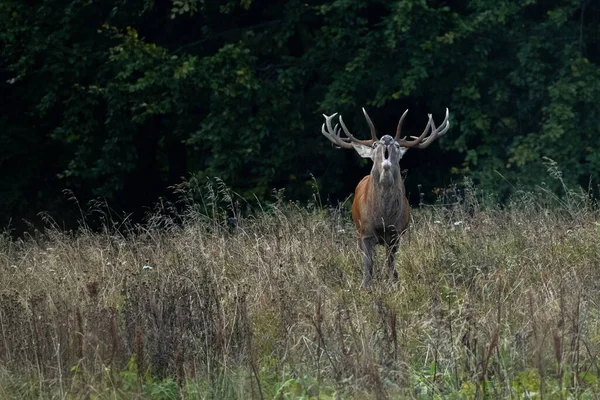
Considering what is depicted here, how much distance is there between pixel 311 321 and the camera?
6.71m

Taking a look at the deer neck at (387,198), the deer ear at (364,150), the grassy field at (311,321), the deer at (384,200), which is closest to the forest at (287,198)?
the grassy field at (311,321)

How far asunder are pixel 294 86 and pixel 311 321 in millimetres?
12451

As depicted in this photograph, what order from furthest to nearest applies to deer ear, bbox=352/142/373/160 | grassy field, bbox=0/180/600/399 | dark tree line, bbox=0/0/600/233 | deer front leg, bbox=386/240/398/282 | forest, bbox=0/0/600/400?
dark tree line, bbox=0/0/600/233 < deer ear, bbox=352/142/373/160 < deer front leg, bbox=386/240/398/282 < forest, bbox=0/0/600/400 < grassy field, bbox=0/180/600/399

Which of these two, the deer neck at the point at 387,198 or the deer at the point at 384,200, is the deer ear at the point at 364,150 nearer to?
the deer at the point at 384,200

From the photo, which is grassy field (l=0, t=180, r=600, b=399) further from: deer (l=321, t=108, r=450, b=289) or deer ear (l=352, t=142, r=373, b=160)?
deer ear (l=352, t=142, r=373, b=160)

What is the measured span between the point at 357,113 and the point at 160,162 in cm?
417

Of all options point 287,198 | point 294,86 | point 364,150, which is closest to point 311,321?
point 364,150

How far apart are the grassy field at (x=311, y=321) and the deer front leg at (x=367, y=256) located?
95 millimetres

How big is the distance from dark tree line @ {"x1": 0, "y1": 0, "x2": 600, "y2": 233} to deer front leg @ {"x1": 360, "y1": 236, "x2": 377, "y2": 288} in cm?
739

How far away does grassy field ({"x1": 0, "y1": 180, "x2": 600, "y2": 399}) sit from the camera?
5945 mm

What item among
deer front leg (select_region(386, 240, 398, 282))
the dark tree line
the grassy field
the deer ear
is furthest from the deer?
the dark tree line

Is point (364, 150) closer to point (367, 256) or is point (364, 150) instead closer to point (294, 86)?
point (367, 256)

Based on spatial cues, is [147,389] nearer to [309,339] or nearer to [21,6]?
[309,339]

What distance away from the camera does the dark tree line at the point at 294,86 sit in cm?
1755
